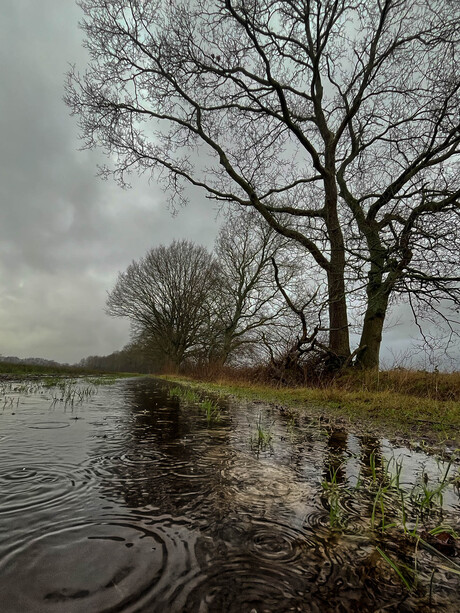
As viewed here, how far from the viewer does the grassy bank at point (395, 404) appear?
3.57 meters

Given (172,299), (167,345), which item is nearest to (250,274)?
(172,299)

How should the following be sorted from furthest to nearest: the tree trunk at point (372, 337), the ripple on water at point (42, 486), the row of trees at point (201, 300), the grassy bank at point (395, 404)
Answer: the row of trees at point (201, 300) < the tree trunk at point (372, 337) < the grassy bank at point (395, 404) < the ripple on water at point (42, 486)

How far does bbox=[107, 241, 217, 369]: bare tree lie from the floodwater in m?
26.1

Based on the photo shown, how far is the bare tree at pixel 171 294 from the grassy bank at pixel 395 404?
20.3 metres

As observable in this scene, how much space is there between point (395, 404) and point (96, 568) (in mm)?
5351

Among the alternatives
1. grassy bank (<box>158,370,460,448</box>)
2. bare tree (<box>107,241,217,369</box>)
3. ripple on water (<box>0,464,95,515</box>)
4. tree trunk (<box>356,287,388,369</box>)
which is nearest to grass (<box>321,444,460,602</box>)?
ripple on water (<box>0,464,95,515</box>)

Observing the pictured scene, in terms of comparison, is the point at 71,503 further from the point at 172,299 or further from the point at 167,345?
the point at 167,345

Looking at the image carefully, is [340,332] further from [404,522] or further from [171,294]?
[171,294]

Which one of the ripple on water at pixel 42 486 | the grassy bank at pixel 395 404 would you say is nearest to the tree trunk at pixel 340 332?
the grassy bank at pixel 395 404

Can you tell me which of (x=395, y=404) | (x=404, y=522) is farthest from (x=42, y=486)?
(x=395, y=404)

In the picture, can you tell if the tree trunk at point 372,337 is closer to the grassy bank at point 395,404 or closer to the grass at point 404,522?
the grassy bank at point 395,404

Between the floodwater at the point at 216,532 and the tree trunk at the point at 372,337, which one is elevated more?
the tree trunk at the point at 372,337

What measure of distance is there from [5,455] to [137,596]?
1.70 meters

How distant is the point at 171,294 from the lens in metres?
28.8
